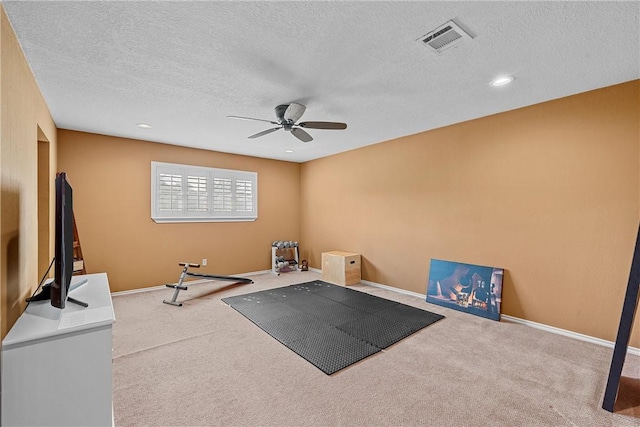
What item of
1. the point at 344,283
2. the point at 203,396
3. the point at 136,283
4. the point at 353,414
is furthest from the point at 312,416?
the point at 136,283

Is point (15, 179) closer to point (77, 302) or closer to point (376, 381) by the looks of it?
point (77, 302)

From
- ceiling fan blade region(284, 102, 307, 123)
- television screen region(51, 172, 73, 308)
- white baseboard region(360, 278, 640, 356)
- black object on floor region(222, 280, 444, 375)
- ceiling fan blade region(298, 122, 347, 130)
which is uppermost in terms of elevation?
ceiling fan blade region(284, 102, 307, 123)

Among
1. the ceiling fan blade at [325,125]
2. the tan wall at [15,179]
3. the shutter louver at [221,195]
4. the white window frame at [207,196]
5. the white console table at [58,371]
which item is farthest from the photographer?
the shutter louver at [221,195]

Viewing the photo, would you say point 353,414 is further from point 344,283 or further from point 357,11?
point 344,283

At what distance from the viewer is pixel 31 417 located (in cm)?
133

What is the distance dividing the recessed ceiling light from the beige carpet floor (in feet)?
8.56

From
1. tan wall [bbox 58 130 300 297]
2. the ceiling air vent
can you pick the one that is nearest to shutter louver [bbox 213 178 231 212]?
tan wall [bbox 58 130 300 297]

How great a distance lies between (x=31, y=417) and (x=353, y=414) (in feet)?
5.70

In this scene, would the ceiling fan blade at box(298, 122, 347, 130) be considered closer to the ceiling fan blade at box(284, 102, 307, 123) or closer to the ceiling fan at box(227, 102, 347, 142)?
the ceiling fan at box(227, 102, 347, 142)

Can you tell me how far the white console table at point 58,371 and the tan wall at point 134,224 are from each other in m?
3.32

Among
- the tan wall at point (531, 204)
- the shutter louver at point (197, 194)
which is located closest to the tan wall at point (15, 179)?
the shutter louver at point (197, 194)

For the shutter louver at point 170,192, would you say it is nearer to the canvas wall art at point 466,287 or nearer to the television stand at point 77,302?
the television stand at point 77,302

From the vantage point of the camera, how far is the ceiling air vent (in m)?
1.87

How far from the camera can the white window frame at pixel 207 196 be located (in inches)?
191
